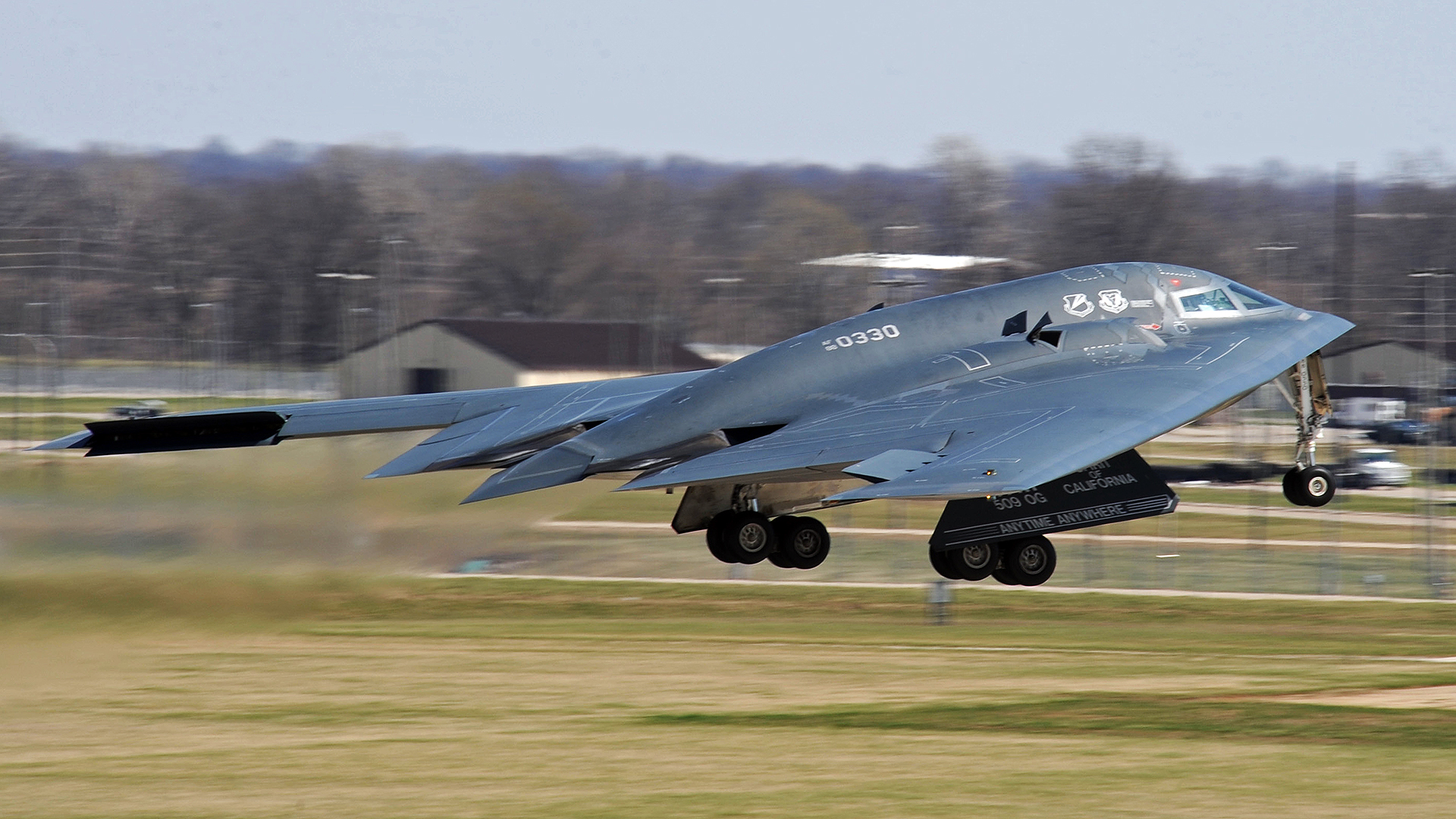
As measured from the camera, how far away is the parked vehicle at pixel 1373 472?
64.2m

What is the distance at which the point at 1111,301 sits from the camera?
21.5 m

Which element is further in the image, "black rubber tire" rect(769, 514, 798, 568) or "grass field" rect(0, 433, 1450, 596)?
"grass field" rect(0, 433, 1450, 596)

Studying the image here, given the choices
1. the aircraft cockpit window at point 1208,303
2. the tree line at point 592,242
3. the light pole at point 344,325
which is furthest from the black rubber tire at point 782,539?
the tree line at point 592,242

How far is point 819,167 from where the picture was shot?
451 feet

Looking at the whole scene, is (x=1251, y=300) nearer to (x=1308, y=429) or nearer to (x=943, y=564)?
(x=1308, y=429)

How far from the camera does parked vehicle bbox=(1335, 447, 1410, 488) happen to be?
211 ft

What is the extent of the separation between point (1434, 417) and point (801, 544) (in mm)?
55862

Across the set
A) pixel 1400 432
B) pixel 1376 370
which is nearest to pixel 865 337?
pixel 1400 432

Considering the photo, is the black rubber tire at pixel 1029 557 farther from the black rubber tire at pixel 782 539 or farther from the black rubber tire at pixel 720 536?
the black rubber tire at pixel 720 536

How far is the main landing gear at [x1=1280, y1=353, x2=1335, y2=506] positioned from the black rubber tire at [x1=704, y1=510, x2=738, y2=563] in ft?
26.8

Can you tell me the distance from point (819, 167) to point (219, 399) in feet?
258

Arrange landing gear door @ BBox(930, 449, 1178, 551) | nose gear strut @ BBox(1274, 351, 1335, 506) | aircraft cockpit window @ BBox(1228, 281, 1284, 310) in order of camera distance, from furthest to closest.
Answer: aircraft cockpit window @ BBox(1228, 281, 1284, 310)
nose gear strut @ BBox(1274, 351, 1335, 506)
landing gear door @ BBox(930, 449, 1178, 551)

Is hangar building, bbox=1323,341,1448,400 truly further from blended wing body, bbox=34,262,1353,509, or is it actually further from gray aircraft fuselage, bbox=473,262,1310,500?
blended wing body, bbox=34,262,1353,509

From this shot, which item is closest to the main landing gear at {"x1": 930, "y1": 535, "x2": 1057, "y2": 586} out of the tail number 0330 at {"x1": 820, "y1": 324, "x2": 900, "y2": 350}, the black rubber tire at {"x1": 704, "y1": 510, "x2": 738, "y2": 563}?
the black rubber tire at {"x1": 704, "y1": 510, "x2": 738, "y2": 563}
